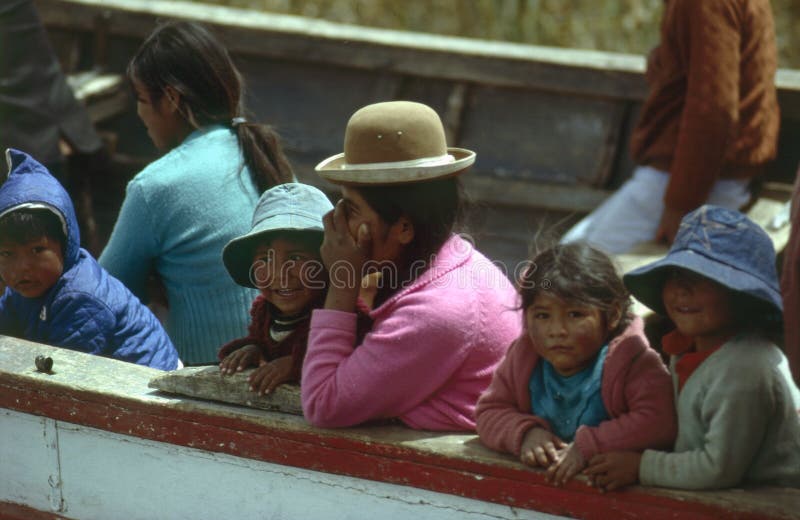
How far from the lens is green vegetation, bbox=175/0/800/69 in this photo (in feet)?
26.8

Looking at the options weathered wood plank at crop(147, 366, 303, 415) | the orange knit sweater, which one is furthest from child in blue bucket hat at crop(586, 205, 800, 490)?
the orange knit sweater

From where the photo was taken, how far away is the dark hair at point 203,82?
321 centimetres

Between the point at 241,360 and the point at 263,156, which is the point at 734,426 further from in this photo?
the point at 263,156

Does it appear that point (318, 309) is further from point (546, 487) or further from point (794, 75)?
point (794, 75)

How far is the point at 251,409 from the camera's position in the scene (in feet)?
8.39

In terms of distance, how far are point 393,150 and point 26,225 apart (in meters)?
1.06

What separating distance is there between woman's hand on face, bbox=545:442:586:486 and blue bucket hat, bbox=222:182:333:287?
0.75 m

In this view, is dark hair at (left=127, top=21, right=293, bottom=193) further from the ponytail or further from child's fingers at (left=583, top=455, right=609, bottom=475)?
child's fingers at (left=583, top=455, right=609, bottom=475)

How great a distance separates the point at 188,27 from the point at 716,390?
186 cm

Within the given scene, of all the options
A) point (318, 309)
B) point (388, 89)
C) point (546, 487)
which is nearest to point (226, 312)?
point (318, 309)

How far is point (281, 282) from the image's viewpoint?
8.26 feet

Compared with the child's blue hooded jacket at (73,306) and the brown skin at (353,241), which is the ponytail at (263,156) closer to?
the child's blue hooded jacket at (73,306)

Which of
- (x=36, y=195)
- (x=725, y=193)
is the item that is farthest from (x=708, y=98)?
(x=36, y=195)

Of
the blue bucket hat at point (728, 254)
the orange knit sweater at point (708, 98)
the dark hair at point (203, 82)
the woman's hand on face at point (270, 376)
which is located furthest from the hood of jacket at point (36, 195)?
the orange knit sweater at point (708, 98)
